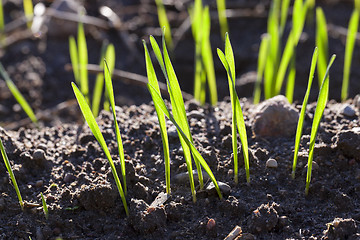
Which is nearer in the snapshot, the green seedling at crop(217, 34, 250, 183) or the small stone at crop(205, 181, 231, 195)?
the green seedling at crop(217, 34, 250, 183)

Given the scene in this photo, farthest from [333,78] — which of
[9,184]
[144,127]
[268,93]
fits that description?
[9,184]

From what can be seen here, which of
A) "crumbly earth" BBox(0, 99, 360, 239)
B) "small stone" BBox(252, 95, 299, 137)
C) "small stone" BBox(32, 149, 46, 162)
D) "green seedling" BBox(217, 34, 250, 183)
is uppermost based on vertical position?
"green seedling" BBox(217, 34, 250, 183)

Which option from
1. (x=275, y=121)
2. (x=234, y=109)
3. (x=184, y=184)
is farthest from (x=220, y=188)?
(x=275, y=121)

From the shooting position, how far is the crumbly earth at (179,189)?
1165 millimetres

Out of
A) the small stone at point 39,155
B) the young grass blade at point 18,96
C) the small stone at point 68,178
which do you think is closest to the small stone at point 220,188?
the small stone at point 68,178

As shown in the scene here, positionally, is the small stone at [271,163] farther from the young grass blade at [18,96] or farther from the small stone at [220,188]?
the young grass blade at [18,96]

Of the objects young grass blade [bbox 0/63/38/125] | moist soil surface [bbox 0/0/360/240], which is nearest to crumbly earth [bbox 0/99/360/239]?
moist soil surface [bbox 0/0/360/240]

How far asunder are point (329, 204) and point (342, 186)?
0.08 metres

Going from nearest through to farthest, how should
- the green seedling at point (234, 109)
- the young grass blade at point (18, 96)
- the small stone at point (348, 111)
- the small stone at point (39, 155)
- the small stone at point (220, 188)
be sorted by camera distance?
the green seedling at point (234, 109)
the small stone at point (220, 188)
the small stone at point (39, 155)
the small stone at point (348, 111)
the young grass blade at point (18, 96)

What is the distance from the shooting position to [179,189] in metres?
1.29

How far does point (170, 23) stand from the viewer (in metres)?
3.05

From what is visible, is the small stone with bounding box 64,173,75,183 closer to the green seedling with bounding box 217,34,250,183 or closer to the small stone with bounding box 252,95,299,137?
the green seedling with bounding box 217,34,250,183

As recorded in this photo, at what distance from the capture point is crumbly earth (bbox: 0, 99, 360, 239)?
1165 mm

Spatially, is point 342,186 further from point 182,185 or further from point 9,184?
point 9,184
